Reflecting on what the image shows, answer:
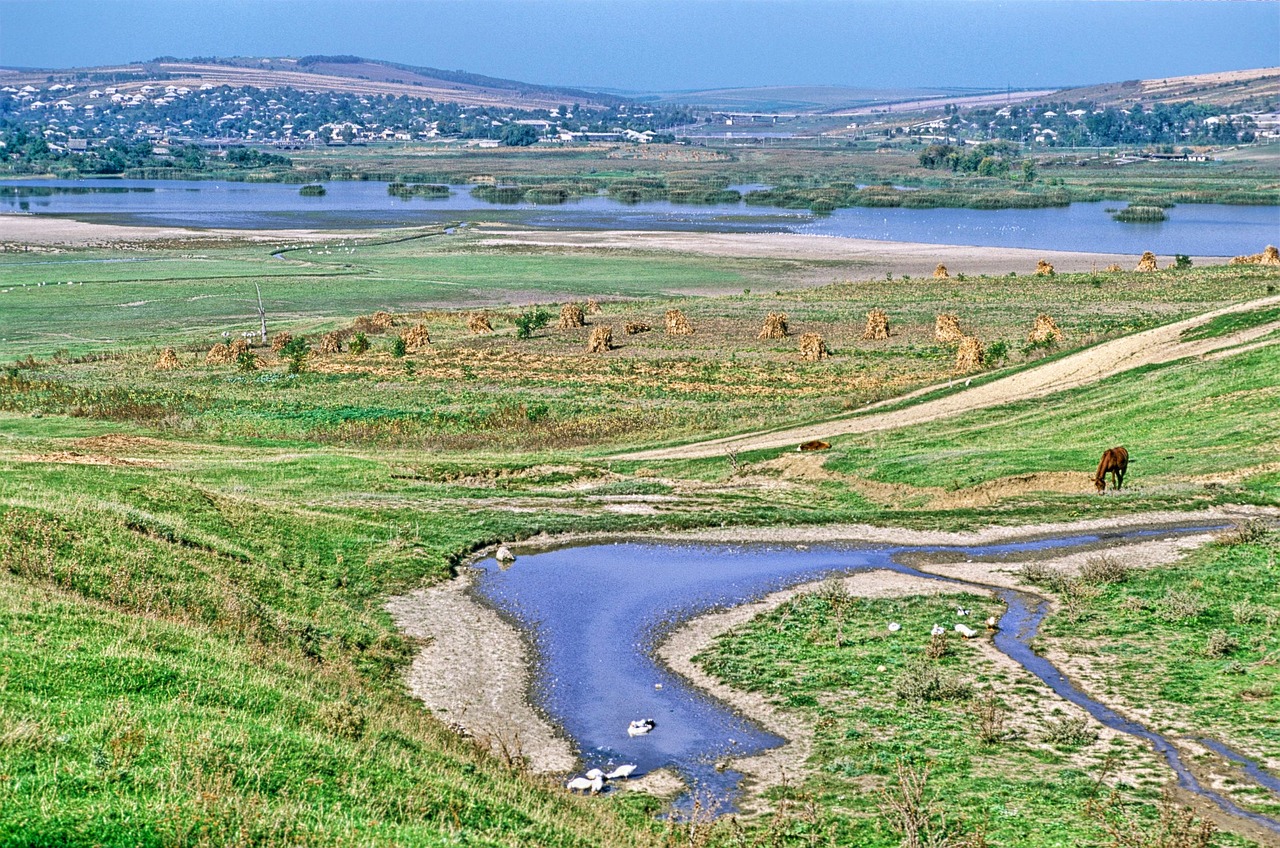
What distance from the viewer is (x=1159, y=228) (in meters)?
141

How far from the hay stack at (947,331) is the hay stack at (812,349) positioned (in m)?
6.29

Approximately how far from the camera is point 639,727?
64.2ft

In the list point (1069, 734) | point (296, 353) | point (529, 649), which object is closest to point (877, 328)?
point (296, 353)

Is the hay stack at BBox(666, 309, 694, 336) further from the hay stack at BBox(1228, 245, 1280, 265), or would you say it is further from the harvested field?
the hay stack at BBox(1228, 245, 1280, 265)

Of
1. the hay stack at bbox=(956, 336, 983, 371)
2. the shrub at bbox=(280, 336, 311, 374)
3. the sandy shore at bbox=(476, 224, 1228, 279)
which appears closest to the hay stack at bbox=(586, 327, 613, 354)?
the shrub at bbox=(280, 336, 311, 374)

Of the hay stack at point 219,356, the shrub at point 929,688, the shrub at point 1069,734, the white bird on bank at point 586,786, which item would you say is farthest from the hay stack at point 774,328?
the white bird on bank at point 586,786

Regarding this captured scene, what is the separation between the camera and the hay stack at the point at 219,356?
6512cm

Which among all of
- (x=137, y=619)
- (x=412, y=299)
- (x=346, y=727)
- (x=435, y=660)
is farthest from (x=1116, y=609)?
(x=412, y=299)

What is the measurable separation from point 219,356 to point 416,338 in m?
9.77

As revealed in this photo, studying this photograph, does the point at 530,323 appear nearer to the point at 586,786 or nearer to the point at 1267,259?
the point at 1267,259

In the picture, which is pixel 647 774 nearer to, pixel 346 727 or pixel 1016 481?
pixel 346 727

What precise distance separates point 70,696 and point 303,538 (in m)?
13.8

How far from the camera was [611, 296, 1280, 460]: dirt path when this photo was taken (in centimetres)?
4244

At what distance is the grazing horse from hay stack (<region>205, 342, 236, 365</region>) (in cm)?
4492
